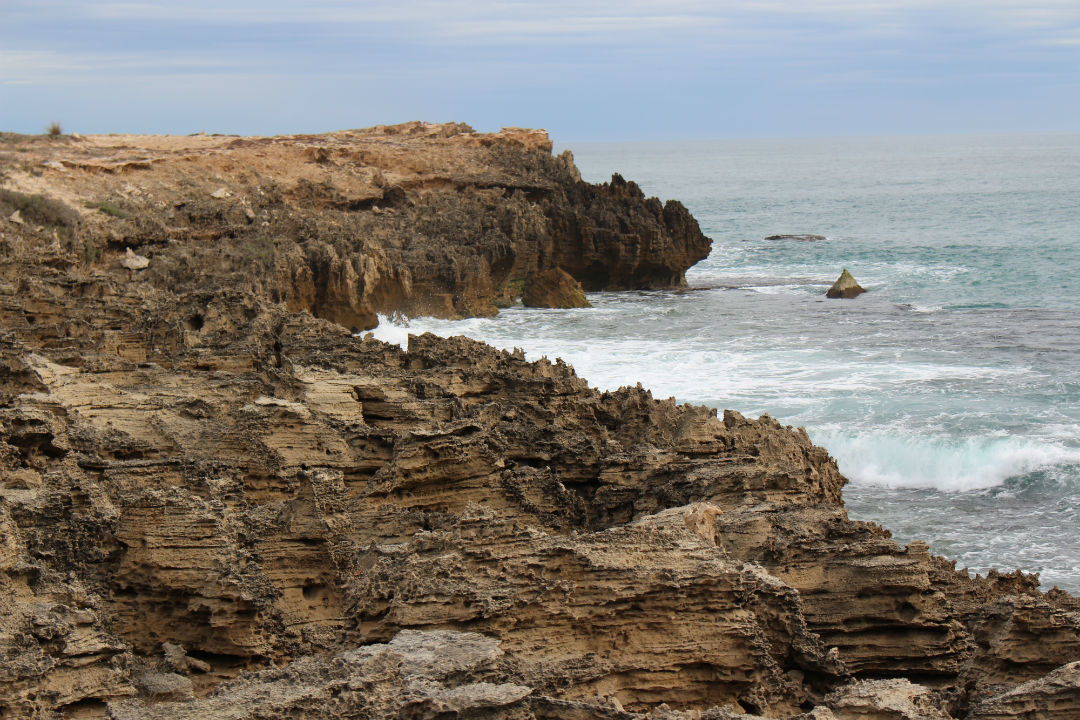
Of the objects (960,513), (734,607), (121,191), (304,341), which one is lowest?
(960,513)

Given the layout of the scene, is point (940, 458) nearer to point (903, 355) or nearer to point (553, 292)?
point (903, 355)

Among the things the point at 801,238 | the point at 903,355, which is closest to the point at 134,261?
the point at 903,355

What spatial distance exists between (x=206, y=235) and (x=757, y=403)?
1402 centimetres

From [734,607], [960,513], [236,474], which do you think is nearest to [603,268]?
[960,513]

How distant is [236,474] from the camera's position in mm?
9953

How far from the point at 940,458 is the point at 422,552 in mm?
12991

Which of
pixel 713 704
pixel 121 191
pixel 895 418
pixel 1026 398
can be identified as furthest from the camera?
pixel 121 191

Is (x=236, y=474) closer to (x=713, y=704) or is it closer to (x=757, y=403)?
(x=713, y=704)

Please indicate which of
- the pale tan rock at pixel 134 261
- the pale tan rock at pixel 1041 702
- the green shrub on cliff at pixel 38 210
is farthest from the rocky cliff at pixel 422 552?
the green shrub on cliff at pixel 38 210

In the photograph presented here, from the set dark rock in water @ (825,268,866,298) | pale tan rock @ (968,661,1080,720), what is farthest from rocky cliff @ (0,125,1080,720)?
dark rock in water @ (825,268,866,298)

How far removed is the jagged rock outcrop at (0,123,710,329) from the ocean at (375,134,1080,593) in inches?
50.7

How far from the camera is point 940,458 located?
18.6 meters

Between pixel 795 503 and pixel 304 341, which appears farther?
pixel 304 341

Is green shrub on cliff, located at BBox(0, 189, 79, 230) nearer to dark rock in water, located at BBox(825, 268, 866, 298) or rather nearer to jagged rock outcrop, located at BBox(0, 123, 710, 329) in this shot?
jagged rock outcrop, located at BBox(0, 123, 710, 329)
